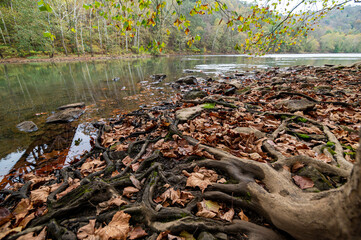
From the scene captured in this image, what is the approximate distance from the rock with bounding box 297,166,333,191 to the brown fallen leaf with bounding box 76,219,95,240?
110 inches

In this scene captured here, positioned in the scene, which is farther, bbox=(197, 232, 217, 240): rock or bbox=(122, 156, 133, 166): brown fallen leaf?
bbox=(122, 156, 133, 166): brown fallen leaf

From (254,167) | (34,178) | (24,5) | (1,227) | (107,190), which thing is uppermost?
(24,5)

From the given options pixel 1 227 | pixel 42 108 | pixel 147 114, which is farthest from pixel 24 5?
pixel 1 227

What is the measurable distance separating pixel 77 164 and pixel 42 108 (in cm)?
633

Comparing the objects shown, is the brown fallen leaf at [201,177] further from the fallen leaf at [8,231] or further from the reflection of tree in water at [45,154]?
the reflection of tree in water at [45,154]

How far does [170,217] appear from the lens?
6.18ft

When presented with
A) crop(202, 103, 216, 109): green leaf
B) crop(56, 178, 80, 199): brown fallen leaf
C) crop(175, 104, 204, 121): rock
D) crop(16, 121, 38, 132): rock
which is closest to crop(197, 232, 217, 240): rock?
crop(56, 178, 80, 199): brown fallen leaf

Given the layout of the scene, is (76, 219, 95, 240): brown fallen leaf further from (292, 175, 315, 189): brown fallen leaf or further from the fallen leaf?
(292, 175, 315, 189): brown fallen leaf

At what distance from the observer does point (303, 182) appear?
2084 mm

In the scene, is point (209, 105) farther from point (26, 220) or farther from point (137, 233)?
point (26, 220)

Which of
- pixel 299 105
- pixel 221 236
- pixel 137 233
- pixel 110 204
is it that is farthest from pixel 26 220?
pixel 299 105

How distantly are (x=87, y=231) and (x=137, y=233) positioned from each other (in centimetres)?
66

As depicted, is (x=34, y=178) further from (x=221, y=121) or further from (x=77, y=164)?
(x=221, y=121)

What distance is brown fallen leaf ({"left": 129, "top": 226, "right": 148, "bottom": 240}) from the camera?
5.80ft
